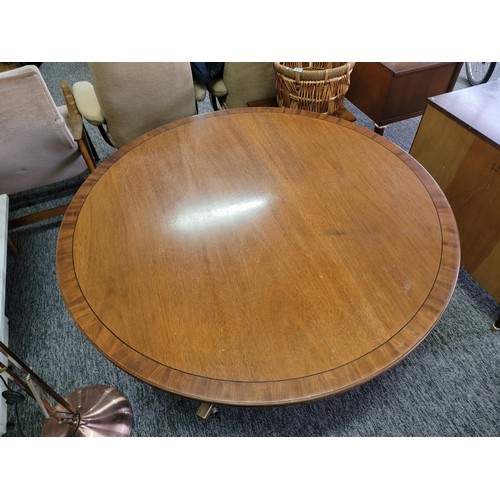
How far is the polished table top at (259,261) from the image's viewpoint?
24.9 inches

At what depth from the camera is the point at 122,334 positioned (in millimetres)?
674

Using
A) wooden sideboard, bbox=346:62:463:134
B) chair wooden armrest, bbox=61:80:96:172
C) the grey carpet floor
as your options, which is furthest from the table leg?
wooden sideboard, bbox=346:62:463:134

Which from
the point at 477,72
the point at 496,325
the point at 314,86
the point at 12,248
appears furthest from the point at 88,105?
the point at 477,72

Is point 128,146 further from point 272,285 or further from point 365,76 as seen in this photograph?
point 365,76

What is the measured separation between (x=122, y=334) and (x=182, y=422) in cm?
55

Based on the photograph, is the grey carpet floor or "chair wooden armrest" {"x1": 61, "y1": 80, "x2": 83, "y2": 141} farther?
"chair wooden armrest" {"x1": 61, "y1": 80, "x2": 83, "y2": 141}

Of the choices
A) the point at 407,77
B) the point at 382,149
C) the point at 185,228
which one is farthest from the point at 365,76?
the point at 185,228

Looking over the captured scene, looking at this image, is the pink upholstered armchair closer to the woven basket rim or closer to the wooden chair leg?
the wooden chair leg

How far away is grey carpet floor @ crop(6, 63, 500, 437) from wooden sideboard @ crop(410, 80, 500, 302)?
7.1 inches

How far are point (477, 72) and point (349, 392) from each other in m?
2.45

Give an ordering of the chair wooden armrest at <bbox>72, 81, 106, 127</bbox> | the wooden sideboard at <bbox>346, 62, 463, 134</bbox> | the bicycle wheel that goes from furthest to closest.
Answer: the bicycle wheel → the wooden sideboard at <bbox>346, 62, 463, 134</bbox> → the chair wooden armrest at <bbox>72, 81, 106, 127</bbox>

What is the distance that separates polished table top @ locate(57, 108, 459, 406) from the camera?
2.07 ft

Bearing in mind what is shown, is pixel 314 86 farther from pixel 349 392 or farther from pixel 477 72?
pixel 477 72

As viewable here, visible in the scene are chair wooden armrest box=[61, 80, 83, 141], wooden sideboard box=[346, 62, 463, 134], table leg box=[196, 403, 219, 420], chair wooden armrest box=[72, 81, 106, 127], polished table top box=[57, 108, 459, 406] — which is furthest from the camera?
wooden sideboard box=[346, 62, 463, 134]
